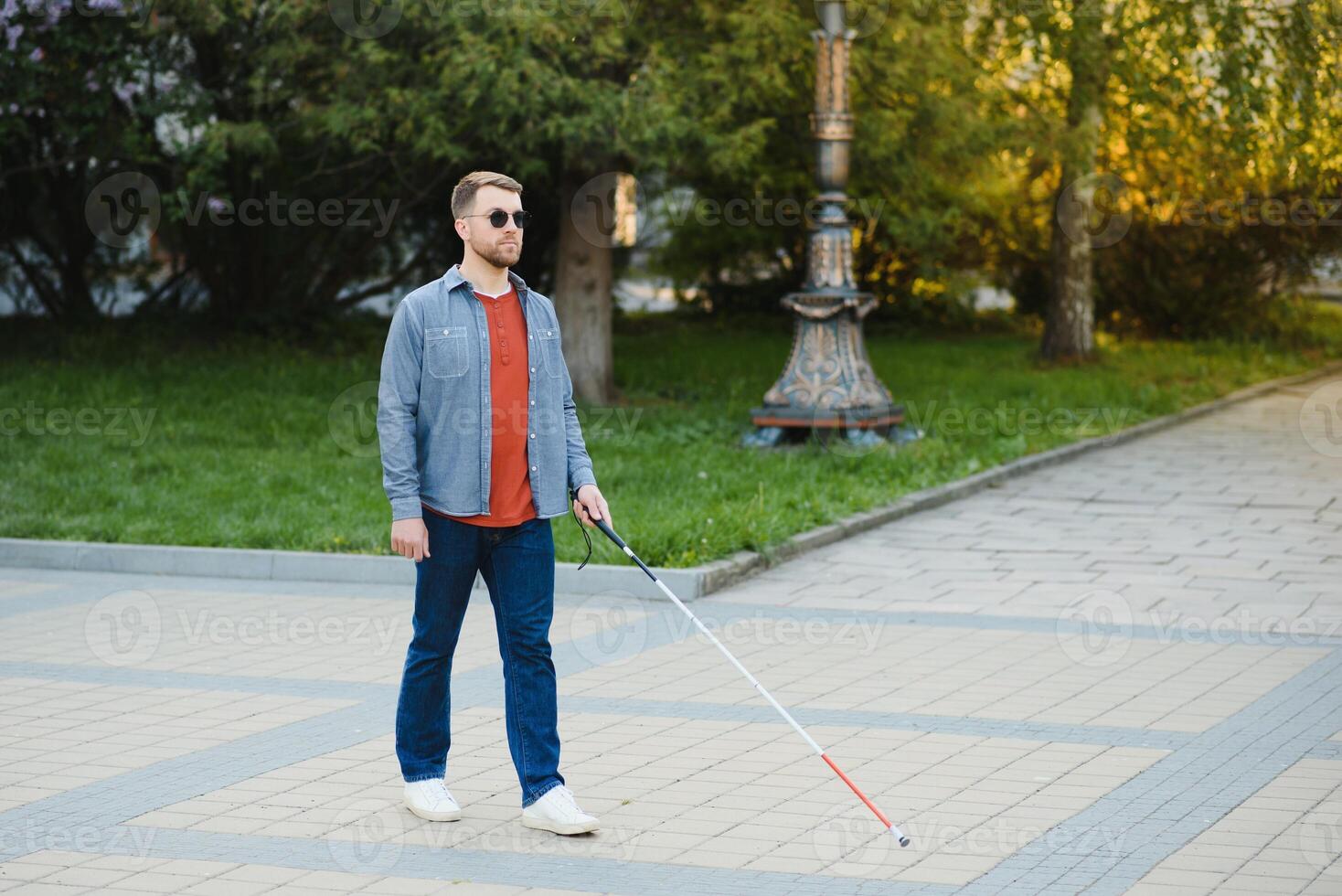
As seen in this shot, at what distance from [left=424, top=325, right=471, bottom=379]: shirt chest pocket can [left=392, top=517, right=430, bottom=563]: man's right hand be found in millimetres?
438

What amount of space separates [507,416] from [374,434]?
9017 mm

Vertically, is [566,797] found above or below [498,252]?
below

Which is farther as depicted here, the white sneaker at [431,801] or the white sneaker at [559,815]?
the white sneaker at [431,801]

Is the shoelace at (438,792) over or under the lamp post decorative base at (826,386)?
under

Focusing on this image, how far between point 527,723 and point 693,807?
24.2 inches

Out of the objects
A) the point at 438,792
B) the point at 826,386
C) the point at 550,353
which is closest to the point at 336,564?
the point at 438,792

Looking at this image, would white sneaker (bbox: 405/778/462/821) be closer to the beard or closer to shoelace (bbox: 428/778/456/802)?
shoelace (bbox: 428/778/456/802)

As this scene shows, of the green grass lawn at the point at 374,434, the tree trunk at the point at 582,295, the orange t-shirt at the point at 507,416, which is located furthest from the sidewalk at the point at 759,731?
the tree trunk at the point at 582,295

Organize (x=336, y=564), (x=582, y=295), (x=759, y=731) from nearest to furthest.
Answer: (x=759, y=731) → (x=336, y=564) → (x=582, y=295)

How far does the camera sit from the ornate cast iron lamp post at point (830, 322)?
43.5ft

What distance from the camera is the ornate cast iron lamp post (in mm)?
13250

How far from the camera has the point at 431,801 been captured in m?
5.32

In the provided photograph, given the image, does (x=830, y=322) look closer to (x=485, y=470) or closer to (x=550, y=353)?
(x=550, y=353)

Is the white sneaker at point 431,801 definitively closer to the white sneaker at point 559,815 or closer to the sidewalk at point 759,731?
the sidewalk at point 759,731
